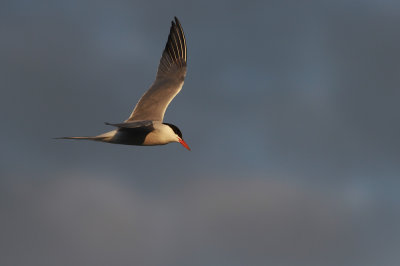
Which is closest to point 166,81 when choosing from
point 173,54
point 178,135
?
point 173,54

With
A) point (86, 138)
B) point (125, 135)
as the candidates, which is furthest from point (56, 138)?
point (125, 135)

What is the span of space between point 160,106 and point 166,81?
1.25 m

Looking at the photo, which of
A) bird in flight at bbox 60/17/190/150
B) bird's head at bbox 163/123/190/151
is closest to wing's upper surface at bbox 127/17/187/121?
bird in flight at bbox 60/17/190/150

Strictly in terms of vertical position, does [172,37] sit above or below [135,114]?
above

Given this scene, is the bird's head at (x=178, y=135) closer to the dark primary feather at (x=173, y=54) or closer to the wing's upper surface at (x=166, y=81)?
the wing's upper surface at (x=166, y=81)

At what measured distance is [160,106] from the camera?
17.0 meters

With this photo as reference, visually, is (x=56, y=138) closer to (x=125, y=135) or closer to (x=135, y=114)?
(x=125, y=135)

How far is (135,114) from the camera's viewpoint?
16.9 metres

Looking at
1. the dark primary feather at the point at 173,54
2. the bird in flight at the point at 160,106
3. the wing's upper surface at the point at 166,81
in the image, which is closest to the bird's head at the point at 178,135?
the bird in flight at the point at 160,106

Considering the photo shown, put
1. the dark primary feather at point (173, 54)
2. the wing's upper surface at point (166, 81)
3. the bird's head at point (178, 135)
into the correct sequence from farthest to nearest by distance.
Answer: the dark primary feather at point (173, 54) < the wing's upper surface at point (166, 81) < the bird's head at point (178, 135)

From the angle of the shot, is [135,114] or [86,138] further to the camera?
[135,114]

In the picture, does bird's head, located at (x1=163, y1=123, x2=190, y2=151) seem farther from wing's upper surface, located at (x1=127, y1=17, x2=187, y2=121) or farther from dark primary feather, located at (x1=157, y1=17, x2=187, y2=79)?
dark primary feather, located at (x1=157, y1=17, x2=187, y2=79)

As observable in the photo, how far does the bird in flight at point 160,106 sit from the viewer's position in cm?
1530

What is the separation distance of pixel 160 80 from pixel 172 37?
1509 mm
